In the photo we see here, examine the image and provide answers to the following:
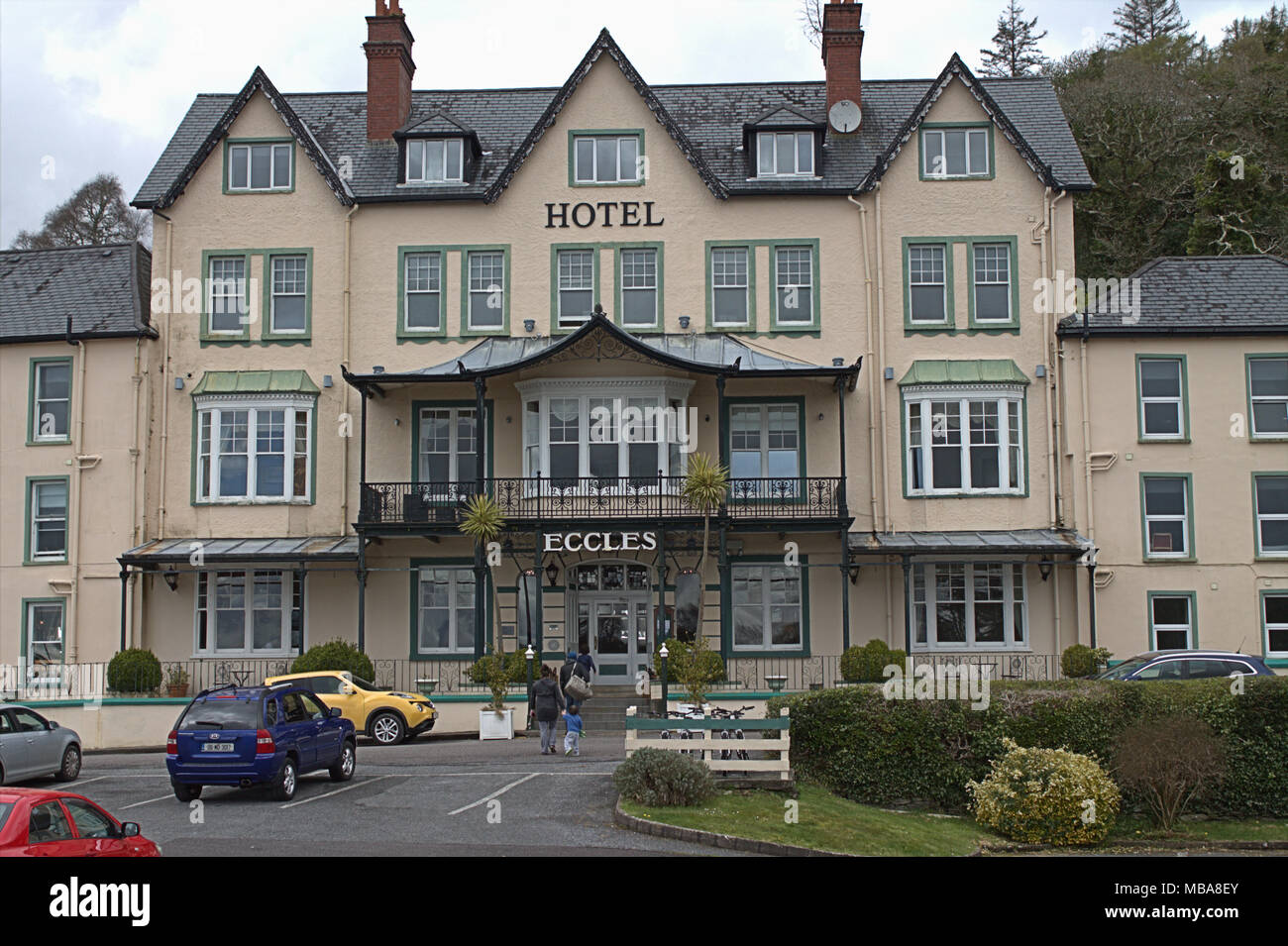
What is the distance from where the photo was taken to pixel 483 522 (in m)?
28.0

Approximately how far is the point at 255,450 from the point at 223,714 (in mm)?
13821

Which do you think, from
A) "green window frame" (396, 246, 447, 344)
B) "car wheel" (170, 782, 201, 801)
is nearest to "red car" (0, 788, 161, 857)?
"car wheel" (170, 782, 201, 801)

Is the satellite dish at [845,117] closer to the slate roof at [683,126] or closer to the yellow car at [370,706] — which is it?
the slate roof at [683,126]

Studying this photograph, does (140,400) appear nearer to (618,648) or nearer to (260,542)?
(260,542)

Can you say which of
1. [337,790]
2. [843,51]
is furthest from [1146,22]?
[337,790]

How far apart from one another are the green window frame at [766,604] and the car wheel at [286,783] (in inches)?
524

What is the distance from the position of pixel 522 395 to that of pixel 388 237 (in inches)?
206

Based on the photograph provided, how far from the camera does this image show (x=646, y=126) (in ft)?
104

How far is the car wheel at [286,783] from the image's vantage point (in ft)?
60.1

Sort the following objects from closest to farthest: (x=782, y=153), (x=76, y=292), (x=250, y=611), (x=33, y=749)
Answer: (x=33, y=749), (x=250, y=611), (x=782, y=153), (x=76, y=292)

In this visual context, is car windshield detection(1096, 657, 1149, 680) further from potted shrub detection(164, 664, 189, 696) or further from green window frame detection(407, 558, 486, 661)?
potted shrub detection(164, 664, 189, 696)

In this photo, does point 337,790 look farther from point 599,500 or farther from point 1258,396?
point 1258,396

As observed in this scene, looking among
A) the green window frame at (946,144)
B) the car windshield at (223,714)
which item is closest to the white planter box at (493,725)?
the car windshield at (223,714)

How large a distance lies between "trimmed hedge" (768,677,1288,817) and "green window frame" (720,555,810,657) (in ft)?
35.7
